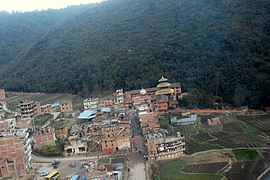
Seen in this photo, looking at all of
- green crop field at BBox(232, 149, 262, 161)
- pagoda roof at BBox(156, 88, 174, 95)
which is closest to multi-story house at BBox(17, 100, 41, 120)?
pagoda roof at BBox(156, 88, 174, 95)

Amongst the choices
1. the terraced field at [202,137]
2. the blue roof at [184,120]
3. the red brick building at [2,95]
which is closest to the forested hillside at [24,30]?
the red brick building at [2,95]

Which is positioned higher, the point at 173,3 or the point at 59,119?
the point at 173,3

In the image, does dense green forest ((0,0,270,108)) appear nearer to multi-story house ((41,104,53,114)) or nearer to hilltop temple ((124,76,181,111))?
hilltop temple ((124,76,181,111))

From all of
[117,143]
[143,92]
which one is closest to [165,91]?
[143,92]

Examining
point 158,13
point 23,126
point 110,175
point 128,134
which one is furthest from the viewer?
point 158,13

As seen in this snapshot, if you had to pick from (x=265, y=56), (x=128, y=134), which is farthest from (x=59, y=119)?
(x=265, y=56)

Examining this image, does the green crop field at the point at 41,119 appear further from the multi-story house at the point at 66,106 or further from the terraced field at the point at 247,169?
the terraced field at the point at 247,169

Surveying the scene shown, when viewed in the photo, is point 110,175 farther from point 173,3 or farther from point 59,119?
point 173,3
